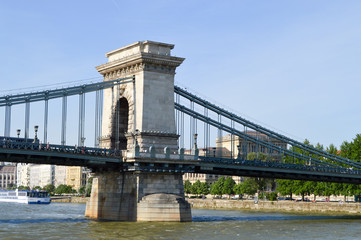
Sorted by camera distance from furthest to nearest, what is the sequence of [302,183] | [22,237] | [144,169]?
[302,183], [144,169], [22,237]

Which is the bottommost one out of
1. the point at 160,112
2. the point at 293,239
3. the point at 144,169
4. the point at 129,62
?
the point at 293,239

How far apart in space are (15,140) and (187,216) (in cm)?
1803

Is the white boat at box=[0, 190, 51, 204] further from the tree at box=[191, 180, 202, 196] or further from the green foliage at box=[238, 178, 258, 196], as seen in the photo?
the green foliage at box=[238, 178, 258, 196]

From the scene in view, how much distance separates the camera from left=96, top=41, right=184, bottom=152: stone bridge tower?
2448 inches

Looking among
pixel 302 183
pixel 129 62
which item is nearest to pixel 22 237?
pixel 129 62

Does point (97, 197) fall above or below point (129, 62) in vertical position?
below

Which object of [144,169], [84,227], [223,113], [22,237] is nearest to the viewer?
[22,237]

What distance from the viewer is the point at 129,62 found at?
63.5 metres

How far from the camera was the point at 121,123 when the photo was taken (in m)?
68.0

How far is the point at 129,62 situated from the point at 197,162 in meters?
12.6

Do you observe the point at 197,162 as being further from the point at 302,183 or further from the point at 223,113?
the point at 302,183

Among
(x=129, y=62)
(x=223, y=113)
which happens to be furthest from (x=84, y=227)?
(x=223, y=113)

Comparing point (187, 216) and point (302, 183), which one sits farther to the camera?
point (302, 183)

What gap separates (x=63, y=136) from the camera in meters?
58.2
